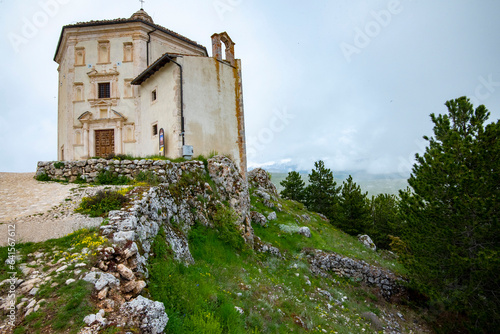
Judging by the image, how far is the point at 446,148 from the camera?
47.1ft

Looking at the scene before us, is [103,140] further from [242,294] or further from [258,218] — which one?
[242,294]

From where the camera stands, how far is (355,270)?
19.0 m

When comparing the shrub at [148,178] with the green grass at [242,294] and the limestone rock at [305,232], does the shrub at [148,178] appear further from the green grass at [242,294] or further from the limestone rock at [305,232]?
the limestone rock at [305,232]

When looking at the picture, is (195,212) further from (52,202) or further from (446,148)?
(446,148)

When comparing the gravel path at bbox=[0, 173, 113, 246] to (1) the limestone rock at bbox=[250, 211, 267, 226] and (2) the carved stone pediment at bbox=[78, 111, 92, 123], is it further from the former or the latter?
(1) the limestone rock at bbox=[250, 211, 267, 226]

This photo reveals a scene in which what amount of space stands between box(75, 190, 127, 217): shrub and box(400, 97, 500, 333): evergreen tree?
50.3 ft

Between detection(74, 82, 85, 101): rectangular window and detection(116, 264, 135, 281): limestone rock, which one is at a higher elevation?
detection(74, 82, 85, 101): rectangular window

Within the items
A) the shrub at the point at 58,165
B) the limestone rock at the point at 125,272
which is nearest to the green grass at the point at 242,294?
the limestone rock at the point at 125,272

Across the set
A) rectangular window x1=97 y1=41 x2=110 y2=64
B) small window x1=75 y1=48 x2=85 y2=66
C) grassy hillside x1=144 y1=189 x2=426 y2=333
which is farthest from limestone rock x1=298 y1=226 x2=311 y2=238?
small window x1=75 y1=48 x2=85 y2=66

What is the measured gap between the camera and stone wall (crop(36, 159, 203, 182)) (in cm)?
1281

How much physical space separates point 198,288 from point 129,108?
2005 centimetres

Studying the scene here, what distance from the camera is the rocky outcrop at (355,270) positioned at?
18.4m

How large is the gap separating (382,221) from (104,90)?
37.6 metres

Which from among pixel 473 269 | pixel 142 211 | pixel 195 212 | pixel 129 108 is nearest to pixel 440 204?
pixel 473 269
